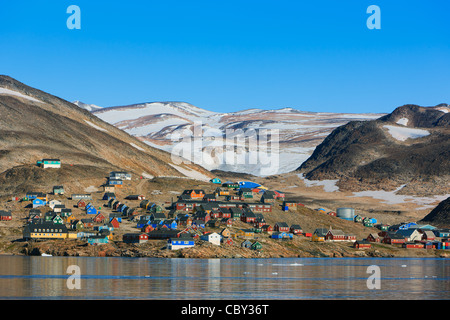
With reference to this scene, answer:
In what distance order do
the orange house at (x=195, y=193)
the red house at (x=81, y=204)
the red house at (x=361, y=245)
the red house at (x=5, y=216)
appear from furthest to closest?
the orange house at (x=195, y=193) → the red house at (x=81, y=204) → the red house at (x=361, y=245) → the red house at (x=5, y=216)

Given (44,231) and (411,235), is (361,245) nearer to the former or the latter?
(411,235)

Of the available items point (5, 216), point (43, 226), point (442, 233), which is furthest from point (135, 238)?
point (442, 233)

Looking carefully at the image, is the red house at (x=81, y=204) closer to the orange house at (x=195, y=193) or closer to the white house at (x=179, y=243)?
the orange house at (x=195, y=193)

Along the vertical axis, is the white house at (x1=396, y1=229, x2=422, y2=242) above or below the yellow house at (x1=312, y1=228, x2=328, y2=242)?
below

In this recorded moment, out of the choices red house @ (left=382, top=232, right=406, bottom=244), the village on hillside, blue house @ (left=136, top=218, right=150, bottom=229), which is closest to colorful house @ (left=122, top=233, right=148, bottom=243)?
the village on hillside

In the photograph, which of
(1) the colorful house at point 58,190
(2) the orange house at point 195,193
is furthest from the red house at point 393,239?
(1) the colorful house at point 58,190

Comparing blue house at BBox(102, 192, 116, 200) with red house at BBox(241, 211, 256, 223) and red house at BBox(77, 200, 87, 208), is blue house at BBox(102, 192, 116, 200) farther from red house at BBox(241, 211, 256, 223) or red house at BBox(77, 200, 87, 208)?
red house at BBox(241, 211, 256, 223)
